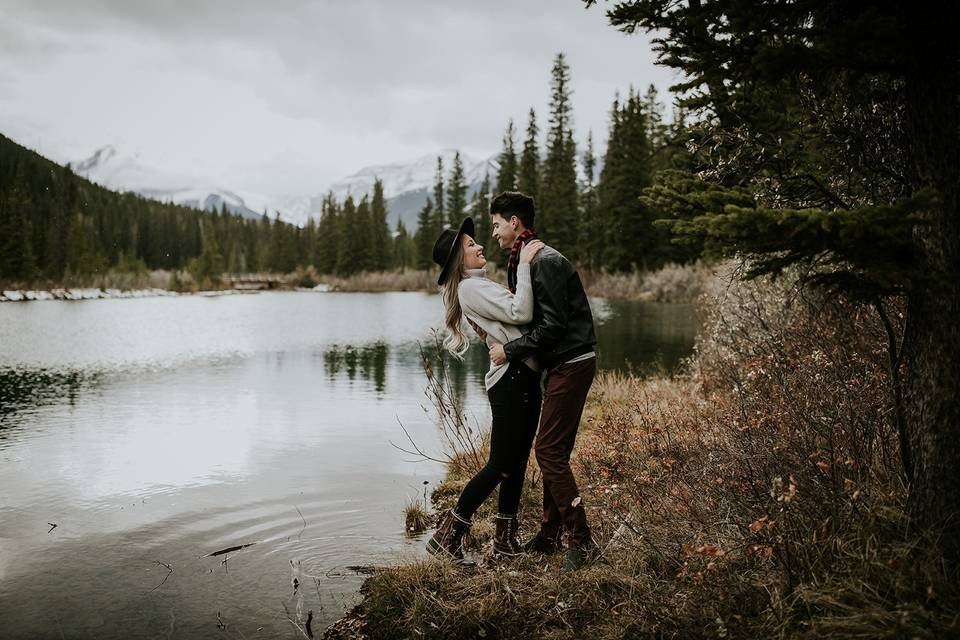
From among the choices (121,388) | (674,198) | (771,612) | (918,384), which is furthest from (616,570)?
(121,388)

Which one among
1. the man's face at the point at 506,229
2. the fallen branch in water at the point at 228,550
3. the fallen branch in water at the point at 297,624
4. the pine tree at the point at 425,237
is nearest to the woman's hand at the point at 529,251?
the man's face at the point at 506,229

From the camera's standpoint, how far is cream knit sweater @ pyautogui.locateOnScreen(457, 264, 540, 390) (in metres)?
4.04

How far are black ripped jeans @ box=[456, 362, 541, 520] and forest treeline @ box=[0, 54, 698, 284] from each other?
1921 centimetres

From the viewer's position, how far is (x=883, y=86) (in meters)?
3.79

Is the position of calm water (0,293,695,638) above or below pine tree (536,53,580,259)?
below

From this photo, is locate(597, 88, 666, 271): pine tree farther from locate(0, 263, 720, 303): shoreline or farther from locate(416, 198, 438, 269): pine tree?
locate(416, 198, 438, 269): pine tree

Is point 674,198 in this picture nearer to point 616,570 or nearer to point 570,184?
point 616,570

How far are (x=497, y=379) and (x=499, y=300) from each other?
1.65ft

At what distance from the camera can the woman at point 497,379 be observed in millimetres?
4137

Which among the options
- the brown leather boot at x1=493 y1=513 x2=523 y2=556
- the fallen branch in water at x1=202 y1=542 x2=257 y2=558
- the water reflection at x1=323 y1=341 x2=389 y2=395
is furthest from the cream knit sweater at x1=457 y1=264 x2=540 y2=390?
the water reflection at x1=323 y1=341 x2=389 y2=395

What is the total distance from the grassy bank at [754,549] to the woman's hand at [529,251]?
149 cm

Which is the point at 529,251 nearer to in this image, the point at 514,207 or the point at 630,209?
the point at 514,207

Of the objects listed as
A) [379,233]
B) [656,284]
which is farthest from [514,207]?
[379,233]

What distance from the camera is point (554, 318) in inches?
156
